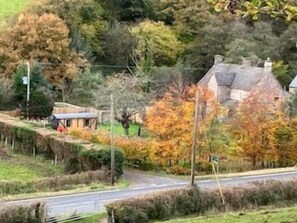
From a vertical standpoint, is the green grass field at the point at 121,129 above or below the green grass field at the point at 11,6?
below

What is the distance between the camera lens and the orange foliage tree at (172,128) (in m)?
37.9

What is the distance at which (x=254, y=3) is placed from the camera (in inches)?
299

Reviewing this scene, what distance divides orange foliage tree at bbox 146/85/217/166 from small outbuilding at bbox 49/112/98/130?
430 inches

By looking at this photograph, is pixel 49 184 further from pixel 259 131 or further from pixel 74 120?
pixel 74 120

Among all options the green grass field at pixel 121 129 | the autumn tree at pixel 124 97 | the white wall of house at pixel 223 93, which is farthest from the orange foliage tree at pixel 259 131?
the white wall of house at pixel 223 93

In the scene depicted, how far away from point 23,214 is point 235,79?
4151cm

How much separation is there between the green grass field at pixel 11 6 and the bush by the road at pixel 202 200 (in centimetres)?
5340

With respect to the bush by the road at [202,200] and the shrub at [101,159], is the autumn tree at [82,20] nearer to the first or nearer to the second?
the shrub at [101,159]

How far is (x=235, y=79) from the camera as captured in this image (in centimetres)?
6041

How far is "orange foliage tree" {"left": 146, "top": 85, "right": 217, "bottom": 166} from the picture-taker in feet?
124

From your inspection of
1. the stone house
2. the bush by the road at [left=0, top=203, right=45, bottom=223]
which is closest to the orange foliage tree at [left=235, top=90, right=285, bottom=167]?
the stone house

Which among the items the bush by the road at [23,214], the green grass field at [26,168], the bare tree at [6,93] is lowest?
the green grass field at [26,168]

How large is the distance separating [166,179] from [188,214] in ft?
37.0

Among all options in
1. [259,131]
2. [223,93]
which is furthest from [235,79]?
[259,131]
